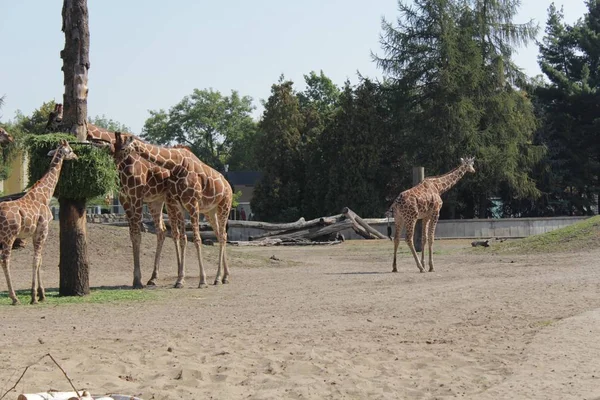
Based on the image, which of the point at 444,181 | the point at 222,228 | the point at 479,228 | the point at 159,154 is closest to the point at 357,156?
the point at 479,228

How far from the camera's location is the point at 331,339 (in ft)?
35.9

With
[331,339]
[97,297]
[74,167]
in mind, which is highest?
[74,167]

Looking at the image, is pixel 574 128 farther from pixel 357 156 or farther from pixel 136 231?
pixel 136 231

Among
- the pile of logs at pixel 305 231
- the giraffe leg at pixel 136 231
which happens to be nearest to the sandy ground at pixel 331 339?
the giraffe leg at pixel 136 231

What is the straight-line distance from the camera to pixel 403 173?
1869 inches

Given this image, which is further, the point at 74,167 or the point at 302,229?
the point at 302,229

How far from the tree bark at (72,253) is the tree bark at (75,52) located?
1.35m

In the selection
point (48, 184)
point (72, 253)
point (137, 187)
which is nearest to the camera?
point (48, 184)

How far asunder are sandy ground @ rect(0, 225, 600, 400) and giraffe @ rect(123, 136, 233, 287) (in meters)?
1.11

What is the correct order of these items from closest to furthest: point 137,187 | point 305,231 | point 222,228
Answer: point 137,187, point 222,228, point 305,231

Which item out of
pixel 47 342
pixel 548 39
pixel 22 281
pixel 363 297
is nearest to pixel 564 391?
pixel 47 342

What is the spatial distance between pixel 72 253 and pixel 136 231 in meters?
2.75

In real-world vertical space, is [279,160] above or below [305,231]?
above

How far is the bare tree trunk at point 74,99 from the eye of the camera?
15742 millimetres
